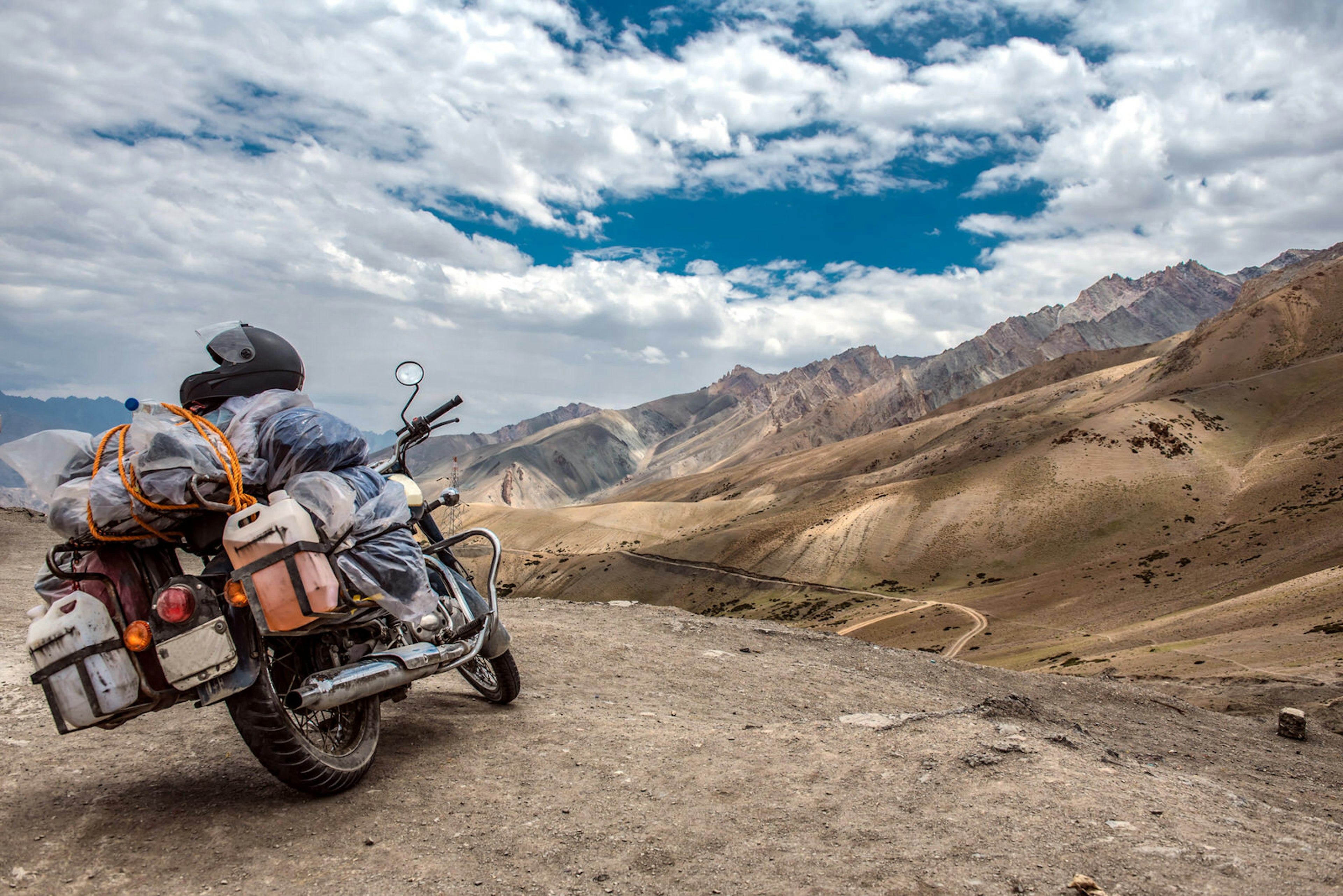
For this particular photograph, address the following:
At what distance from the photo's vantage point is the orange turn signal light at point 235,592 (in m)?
4.36

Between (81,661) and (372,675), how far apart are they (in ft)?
5.05

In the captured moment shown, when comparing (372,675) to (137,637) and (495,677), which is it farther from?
(495,677)

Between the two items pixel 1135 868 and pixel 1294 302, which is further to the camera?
pixel 1294 302

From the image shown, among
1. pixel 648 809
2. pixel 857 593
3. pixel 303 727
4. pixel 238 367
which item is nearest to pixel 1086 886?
pixel 648 809

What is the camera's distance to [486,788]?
5191 mm

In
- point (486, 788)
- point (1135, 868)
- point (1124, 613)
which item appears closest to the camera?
point (1135, 868)

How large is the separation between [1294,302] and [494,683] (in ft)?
537

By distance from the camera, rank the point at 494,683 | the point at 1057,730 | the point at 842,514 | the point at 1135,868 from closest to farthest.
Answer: the point at 1135,868 < the point at 494,683 < the point at 1057,730 < the point at 842,514

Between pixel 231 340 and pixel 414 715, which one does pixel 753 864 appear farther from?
pixel 231 340

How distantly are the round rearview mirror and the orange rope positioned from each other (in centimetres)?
248

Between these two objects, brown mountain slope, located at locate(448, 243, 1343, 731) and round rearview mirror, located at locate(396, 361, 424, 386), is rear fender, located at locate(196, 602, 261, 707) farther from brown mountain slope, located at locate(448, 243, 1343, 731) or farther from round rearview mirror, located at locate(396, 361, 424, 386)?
brown mountain slope, located at locate(448, 243, 1343, 731)

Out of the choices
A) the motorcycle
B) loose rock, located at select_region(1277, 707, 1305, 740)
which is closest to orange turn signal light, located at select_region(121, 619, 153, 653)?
the motorcycle

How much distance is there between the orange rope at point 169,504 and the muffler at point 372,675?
1165 millimetres

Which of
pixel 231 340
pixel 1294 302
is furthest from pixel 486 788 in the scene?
pixel 1294 302
